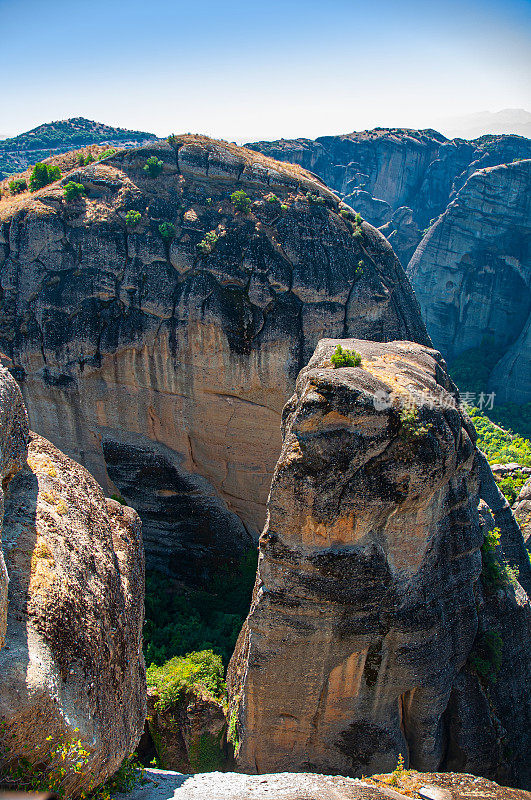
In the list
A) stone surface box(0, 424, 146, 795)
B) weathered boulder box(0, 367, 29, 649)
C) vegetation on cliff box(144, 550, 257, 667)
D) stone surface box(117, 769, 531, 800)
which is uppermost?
weathered boulder box(0, 367, 29, 649)

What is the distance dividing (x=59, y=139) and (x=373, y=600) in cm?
9282

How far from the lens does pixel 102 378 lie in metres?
23.3

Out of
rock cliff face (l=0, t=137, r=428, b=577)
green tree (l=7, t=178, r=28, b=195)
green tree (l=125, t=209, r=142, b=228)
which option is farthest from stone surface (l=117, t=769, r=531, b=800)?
green tree (l=7, t=178, r=28, b=195)

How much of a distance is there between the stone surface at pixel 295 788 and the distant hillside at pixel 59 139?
84688 mm

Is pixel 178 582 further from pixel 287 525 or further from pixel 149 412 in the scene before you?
pixel 287 525

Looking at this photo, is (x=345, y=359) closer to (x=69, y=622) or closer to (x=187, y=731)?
(x=69, y=622)

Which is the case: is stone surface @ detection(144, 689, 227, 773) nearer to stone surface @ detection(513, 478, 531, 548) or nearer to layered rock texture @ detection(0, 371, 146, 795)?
layered rock texture @ detection(0, 371, 146, 795)

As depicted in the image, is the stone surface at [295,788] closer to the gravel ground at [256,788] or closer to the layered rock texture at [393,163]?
the gravel ground at [256,788]

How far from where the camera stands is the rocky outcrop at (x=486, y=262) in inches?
1893

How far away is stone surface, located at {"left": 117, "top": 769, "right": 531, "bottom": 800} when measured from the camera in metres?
10.1

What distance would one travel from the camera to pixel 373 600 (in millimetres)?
12617

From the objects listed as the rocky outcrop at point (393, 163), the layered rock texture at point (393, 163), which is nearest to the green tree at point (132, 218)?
the layered rock texture at point (393, 163)

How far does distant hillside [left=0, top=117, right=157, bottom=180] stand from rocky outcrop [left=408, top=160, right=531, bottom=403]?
176 ft

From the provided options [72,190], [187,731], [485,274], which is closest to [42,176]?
[72,190]
